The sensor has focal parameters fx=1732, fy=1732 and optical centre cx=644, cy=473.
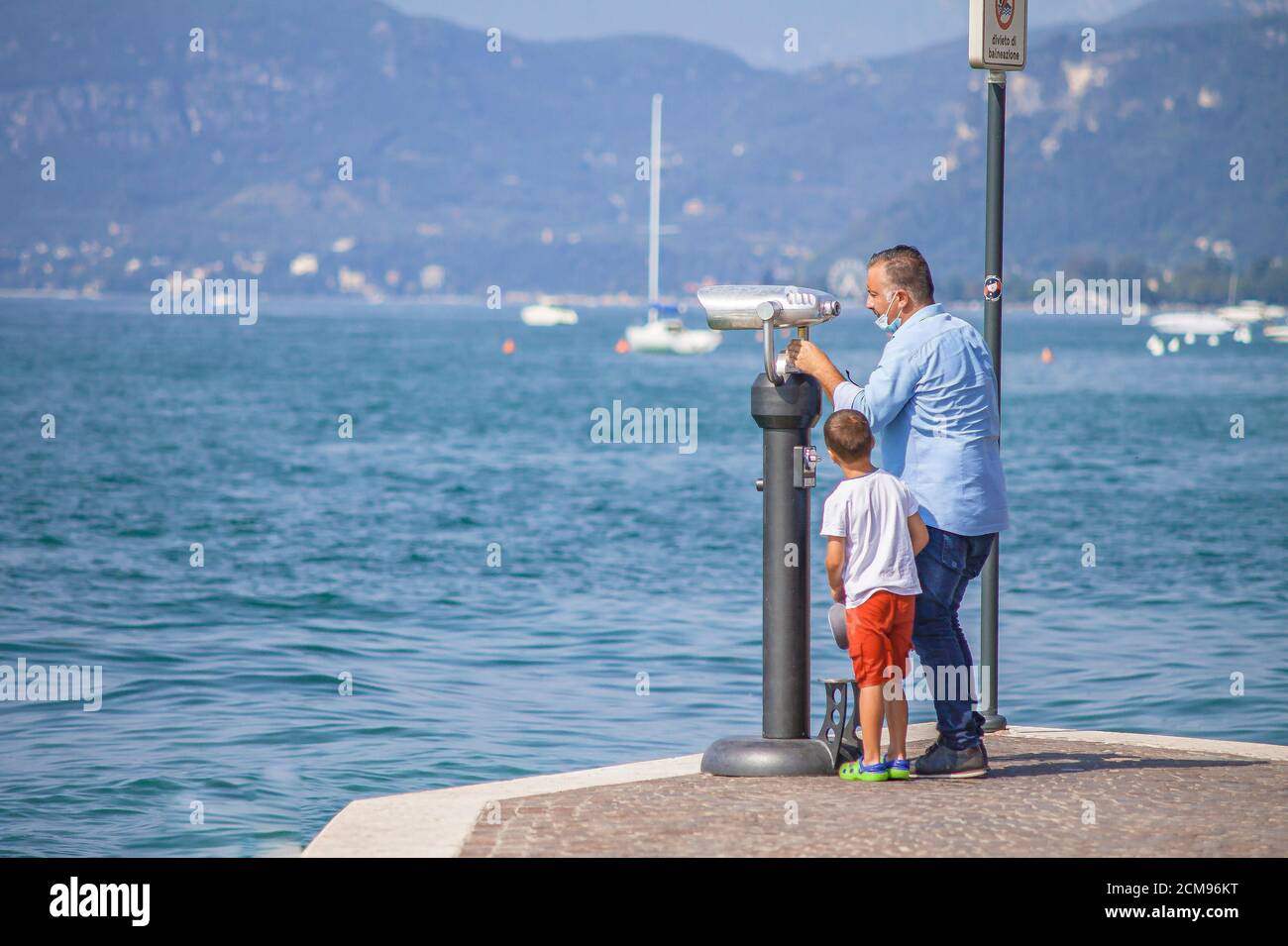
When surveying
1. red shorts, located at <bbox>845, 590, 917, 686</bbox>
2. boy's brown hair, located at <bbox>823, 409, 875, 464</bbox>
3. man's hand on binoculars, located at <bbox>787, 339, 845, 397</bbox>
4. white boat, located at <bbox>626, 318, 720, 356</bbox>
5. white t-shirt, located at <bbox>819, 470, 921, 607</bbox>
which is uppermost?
white boat, located at <bbox>626, 318, 720, 356</bbox>

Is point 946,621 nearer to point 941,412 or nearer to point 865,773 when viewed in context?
point 865,773

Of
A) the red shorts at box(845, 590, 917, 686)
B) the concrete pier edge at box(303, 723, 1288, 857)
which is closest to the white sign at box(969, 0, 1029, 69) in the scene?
the red shorts at box(845, 590, 917, 686)

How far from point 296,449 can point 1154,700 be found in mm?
34439

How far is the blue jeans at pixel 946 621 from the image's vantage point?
570 cm

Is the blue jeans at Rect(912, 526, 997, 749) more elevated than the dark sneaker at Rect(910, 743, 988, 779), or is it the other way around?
the blue jeans at Rect(912, 526, 997, 749)

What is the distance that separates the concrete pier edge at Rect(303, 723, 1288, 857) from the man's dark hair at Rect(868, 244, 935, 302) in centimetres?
181

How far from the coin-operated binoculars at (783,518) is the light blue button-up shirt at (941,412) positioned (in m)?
0.23

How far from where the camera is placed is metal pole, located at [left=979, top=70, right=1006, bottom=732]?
6.85 metres

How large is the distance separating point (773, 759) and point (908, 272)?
1.70m

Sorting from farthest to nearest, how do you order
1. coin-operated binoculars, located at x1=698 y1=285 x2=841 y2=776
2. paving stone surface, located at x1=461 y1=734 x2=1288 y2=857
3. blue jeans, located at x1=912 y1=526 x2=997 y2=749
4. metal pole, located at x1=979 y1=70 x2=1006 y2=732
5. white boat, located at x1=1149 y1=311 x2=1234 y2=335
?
1. white boat, located at x1=1149 y1=311 x2=1234 y2=335
2. metal pole, located at x1=979 y1=70 x2=1006 y2=732
3. coin-operated binoculars, located at x1=698 y1=285 x2=841 y2=776
4. blue jeans, located at x1=912 y1=526 x2=997 y2=749
5. paving stone surface, located at x1=461 y1=734 x2=1288 y2=857

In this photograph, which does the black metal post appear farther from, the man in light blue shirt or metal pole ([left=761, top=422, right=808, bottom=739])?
the man in light blue shirt

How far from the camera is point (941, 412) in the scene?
5.68 m
